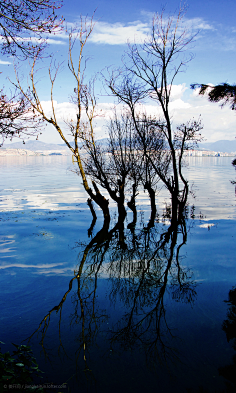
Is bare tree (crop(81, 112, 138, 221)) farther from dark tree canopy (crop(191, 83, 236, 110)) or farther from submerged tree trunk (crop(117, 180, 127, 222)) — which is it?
dark tree canopy (crop(191, 83, 236, 110))

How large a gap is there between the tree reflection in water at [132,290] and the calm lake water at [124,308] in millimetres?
34

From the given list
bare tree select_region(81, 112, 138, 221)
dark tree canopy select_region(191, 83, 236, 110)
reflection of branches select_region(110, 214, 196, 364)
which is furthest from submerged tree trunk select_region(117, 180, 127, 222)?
dark tree canopy select_region(191, 83, 236, 110)

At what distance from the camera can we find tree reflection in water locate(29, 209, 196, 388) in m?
7.59

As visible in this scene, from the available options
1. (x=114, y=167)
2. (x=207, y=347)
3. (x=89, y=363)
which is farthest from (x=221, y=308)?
(x=114, y=167)

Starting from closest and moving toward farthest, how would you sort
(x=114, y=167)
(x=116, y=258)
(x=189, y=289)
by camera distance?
(x=189, y=289), (x=116, y=258), (x=114, y=167)

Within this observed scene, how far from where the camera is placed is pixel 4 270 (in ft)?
40.5

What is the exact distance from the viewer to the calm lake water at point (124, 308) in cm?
639

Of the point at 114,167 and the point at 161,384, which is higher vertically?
the point at 114,167

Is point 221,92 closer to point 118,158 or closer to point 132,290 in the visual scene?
point 132,290

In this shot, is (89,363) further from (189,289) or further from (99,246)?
(99,246)

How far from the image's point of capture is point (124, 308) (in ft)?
30.5

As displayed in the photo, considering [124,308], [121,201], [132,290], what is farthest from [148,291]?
[121,201]

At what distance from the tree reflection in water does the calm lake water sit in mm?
34

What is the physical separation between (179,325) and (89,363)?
2859mm
